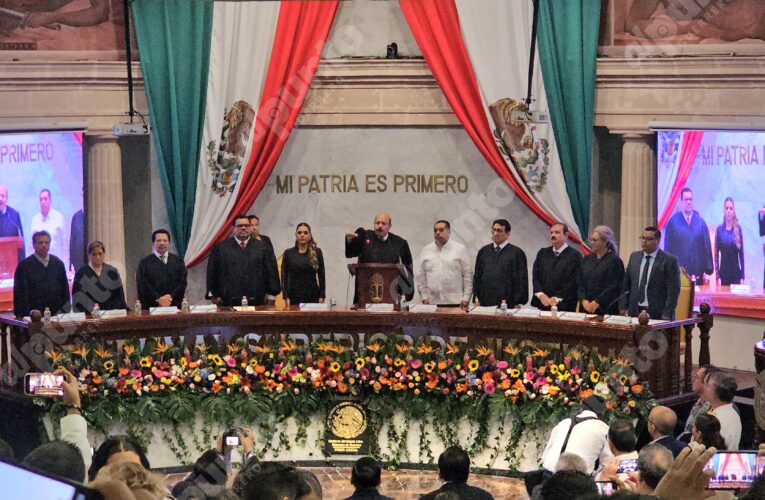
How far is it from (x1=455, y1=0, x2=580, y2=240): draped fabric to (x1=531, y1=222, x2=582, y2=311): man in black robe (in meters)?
1.75

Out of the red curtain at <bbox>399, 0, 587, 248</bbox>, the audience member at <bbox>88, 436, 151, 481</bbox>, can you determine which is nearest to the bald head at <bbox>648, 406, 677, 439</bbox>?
the audience member at <bbox>88, 436, 151, 481</bbox>

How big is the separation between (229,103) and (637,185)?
343 cm

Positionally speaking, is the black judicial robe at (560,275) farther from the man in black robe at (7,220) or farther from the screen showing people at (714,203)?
the man in black robe at (7,220)

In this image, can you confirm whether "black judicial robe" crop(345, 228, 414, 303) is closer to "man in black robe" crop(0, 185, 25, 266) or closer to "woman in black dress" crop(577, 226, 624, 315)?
"woman in black dress" crop(577, 226, 624, 315)

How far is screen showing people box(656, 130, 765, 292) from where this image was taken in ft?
32.7

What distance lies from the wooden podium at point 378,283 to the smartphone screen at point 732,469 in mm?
4982

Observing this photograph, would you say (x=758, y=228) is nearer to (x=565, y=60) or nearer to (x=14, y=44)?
(x=565, y=60)

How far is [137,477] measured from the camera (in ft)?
9.80

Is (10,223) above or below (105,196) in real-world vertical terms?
below

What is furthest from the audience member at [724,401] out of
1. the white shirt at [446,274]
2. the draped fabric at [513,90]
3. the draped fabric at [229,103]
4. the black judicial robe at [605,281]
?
the draped fabric at [229,103]

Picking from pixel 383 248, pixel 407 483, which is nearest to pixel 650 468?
pixel 407 483

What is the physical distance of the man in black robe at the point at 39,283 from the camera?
28.4ft

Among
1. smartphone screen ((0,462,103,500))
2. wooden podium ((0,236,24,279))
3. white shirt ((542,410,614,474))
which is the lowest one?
white shirt ((542,410,614,474))

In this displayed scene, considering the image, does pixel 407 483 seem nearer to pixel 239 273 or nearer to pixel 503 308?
pixel 503 308
